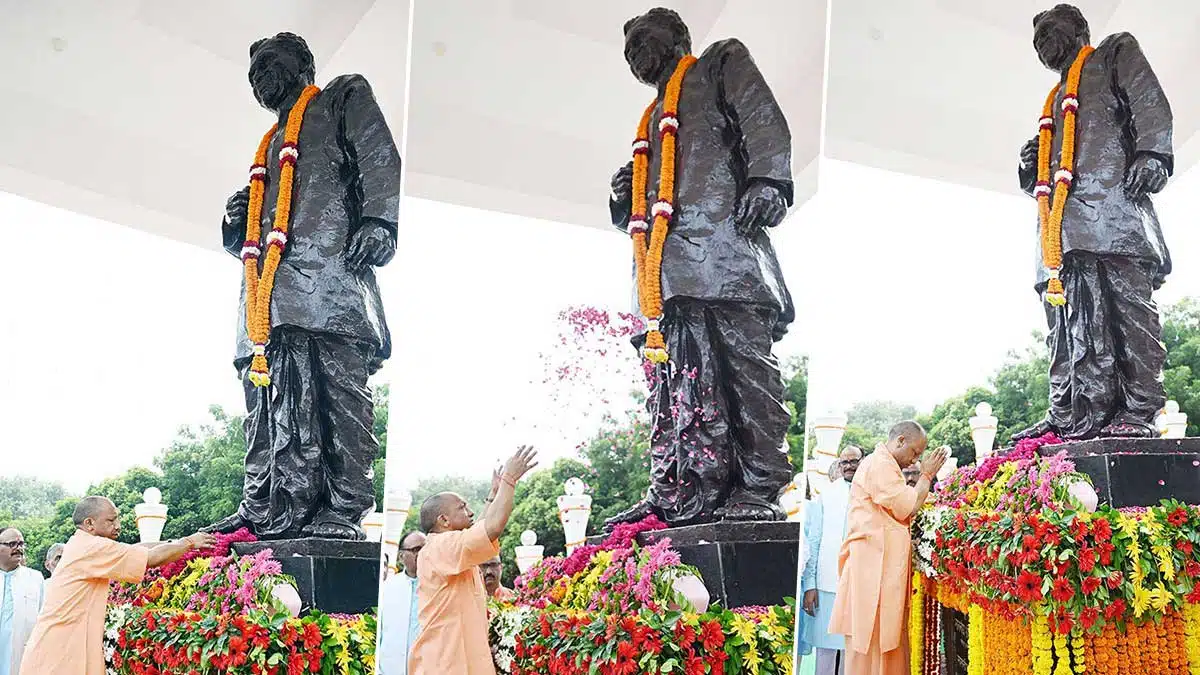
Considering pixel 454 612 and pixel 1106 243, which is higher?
pixel 1106 243

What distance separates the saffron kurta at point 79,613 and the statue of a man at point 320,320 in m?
0.35

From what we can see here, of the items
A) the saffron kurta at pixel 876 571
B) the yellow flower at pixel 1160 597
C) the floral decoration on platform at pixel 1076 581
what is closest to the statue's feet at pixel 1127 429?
the floral decoration on platform at pixel 1076 581

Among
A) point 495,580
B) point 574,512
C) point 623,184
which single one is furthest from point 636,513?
point 623,184

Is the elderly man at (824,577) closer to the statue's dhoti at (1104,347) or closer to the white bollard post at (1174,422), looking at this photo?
the statue's dhoti at (1104,347)

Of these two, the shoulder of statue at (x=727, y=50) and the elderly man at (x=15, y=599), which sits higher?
the shoulder of statue at (x=727, y=50)

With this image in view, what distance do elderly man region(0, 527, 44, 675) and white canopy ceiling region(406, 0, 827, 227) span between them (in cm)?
217

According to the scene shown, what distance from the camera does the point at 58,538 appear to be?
495 cm

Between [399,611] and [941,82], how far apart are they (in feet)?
8.94

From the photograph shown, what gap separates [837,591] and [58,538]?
3.01 m

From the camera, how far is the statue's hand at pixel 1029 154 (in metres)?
4.39

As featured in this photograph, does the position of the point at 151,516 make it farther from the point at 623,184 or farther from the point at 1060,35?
the point at 1060,35

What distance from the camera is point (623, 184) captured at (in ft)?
14.6

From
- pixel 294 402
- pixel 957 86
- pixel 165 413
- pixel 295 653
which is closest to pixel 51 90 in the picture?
pixel 165 413

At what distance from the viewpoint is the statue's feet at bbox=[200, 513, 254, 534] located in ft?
15.2
